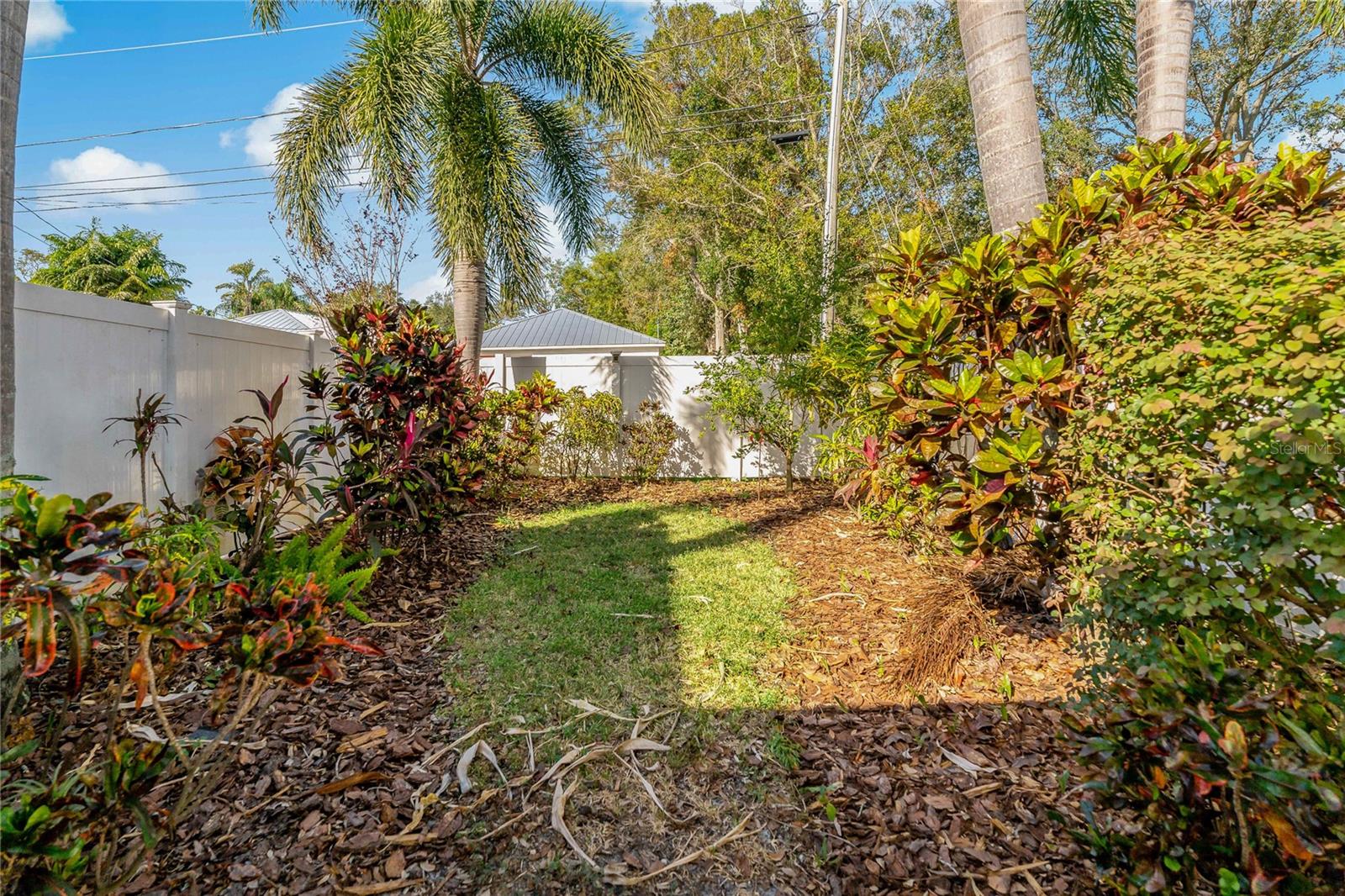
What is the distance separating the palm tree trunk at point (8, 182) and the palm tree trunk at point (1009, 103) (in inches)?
164

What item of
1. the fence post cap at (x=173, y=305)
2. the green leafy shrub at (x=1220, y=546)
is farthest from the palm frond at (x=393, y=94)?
the green leafy shrub at (x=1220, y=546)

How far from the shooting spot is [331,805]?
6.47ft

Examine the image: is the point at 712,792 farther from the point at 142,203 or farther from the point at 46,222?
the point at 46,222

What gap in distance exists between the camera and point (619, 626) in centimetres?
334

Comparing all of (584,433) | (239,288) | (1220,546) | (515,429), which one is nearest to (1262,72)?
(584,433)

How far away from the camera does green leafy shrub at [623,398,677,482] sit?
802 cm

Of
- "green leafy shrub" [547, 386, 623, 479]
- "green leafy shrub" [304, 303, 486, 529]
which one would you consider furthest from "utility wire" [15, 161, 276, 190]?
"green leafy shrub" [304, 303, 486, 529]

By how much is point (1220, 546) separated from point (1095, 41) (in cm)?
702

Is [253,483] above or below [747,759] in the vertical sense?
above

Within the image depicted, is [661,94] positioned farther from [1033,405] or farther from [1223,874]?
Result: [1223,874]

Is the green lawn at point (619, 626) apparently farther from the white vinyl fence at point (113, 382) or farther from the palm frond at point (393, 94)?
the palm frond at point (393, 94)

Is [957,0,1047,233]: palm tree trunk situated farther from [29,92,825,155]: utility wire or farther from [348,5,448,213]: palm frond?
[29,92,825,155]: utility wire

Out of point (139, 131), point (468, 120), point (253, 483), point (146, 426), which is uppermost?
point (139, 131)

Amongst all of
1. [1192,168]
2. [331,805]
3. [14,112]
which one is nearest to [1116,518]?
[1192,168]
